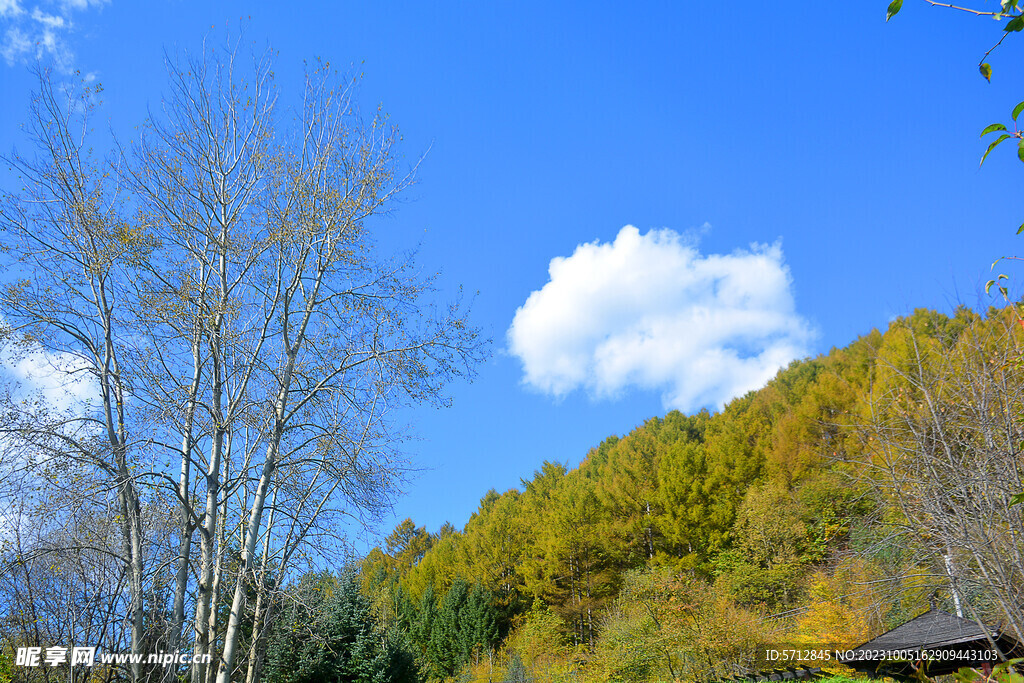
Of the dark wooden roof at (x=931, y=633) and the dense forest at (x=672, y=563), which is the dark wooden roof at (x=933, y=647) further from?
the dense forest at (x=672, y=563)

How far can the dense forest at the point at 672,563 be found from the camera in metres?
15.2

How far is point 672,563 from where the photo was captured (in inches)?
994

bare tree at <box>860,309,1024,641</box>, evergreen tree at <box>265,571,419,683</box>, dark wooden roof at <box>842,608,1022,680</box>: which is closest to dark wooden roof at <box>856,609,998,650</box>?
dark wooden roof at <box>842,608,1022,680</box>

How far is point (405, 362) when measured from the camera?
24.8 feet

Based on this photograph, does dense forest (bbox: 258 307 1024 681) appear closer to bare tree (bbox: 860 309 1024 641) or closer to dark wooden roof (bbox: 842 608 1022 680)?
dark wooden roof (bbox: 842 608 1022 680)

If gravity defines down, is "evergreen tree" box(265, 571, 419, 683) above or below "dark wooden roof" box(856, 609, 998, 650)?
above

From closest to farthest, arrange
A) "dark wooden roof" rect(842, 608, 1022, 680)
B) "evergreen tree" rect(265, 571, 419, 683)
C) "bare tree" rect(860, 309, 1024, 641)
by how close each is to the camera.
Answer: "bare tree" rect(860, 309, 1024, 641), "dark wooden roof" rect(842, 608, 1022, 680), "evergreen tree" rect(265, 571, 419, 683)

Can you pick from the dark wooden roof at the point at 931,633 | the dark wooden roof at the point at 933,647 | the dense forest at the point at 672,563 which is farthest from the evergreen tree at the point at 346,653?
the dark wooden roof at the point at 931,633

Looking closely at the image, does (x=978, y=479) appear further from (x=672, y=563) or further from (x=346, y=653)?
(x=672, y=563)

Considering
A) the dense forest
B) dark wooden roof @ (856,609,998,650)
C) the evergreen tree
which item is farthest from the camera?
the dense forest

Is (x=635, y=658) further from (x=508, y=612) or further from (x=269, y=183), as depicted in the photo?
(x=269, y=183)

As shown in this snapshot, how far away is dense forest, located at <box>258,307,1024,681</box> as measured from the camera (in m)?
15.2

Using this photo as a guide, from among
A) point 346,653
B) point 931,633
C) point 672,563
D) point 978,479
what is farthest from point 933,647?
point 672,563

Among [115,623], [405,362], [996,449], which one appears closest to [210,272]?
[405,362]
